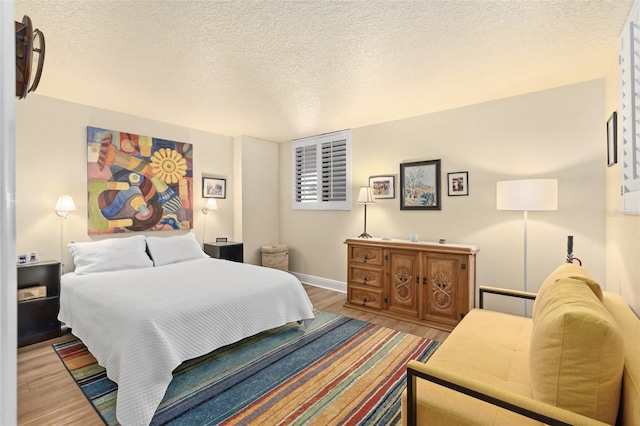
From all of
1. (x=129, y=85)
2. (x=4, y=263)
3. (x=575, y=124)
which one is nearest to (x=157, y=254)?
(x=129, y=85)

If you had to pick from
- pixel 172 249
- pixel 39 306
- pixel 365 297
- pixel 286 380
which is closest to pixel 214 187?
pixel 172 249

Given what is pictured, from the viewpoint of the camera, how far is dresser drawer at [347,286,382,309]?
3.92m

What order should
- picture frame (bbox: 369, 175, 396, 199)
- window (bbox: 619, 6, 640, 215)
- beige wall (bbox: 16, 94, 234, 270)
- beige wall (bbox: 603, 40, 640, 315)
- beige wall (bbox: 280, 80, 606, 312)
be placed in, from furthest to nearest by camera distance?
picture frame (bbox: 369, 175, 396, 199)
beige wall (bbox: 16, 94, 234, 270)
beige wall (bbox: 280, 80, 606, 312)
beige wall (bbox: 603, 40, 640, 315)
window (bbox: 619, 6, 640, 215)

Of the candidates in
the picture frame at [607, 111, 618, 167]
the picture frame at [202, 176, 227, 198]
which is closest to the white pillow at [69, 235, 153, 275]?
the picture frame at [202, 176, 227, 198]

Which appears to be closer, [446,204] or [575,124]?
[575,124]

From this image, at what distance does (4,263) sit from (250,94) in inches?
128

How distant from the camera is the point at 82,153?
3.66 meters

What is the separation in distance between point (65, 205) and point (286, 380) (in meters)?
2.96

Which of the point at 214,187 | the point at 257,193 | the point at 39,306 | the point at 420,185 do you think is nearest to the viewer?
the point at 39,306

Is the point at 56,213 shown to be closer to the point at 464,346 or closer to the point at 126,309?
the point at 126,309

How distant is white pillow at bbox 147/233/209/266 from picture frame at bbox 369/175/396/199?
2551mm

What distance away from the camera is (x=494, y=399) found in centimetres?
121

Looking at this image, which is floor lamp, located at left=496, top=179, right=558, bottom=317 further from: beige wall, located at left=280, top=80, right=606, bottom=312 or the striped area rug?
the striped area rug

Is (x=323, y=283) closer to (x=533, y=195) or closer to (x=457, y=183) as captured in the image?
(x=457, y=183)
